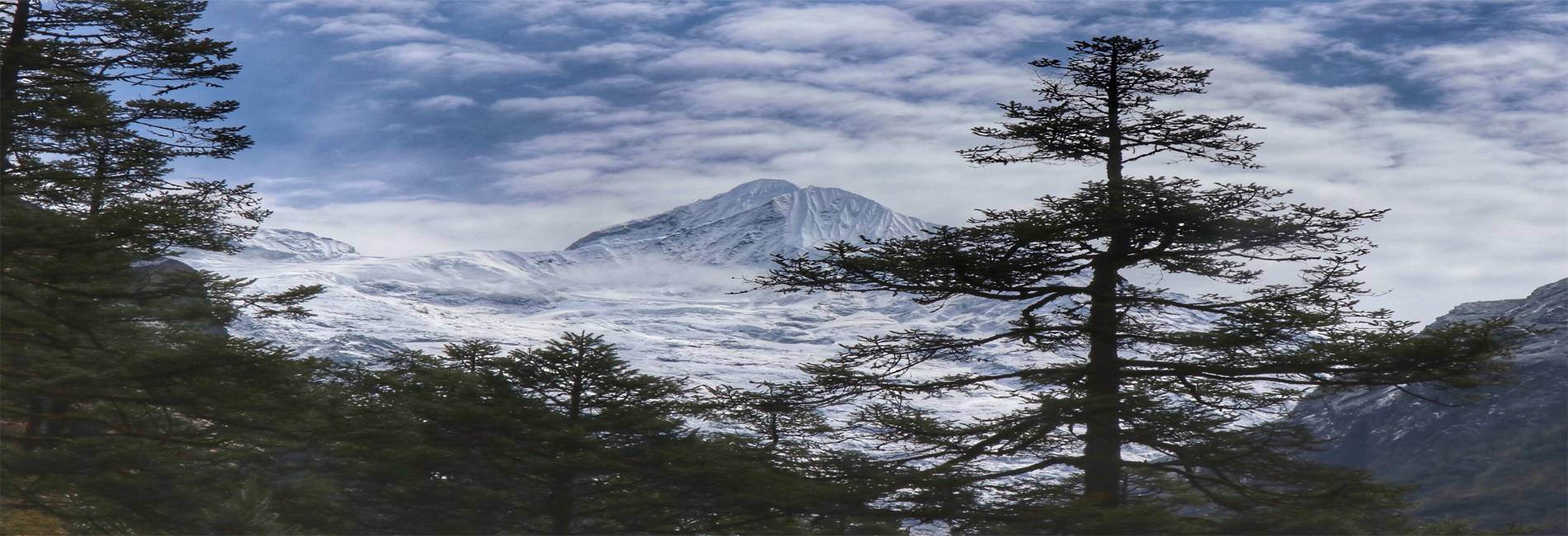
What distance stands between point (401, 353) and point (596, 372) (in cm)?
903

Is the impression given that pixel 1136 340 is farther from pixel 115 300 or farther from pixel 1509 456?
pixel 1509 456

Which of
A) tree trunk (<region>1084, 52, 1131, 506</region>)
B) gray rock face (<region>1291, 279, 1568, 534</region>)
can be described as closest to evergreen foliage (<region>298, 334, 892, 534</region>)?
tree trunk (<region>1084, 52, 1131, 506</region>)

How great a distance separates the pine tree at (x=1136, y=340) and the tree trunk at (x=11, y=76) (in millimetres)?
12807

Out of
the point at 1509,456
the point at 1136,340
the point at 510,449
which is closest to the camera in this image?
the point at 1136,340

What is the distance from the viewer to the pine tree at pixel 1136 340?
590 inches

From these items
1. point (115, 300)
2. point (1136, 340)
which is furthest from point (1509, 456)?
point (115, 300)

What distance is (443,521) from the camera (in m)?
23.5

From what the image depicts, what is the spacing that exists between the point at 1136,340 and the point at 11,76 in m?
18.7

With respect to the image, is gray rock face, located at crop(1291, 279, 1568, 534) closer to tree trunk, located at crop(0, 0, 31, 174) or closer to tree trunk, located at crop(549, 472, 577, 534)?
tree trunk, located at crop(549, 472, 577, 534)

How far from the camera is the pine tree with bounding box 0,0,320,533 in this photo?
1623 centimetres

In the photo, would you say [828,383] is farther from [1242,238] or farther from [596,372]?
[596,372]

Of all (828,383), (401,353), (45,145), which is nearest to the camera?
(828,383)

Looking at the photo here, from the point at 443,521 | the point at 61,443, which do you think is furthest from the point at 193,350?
the point at 443,521

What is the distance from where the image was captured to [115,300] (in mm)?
17984
